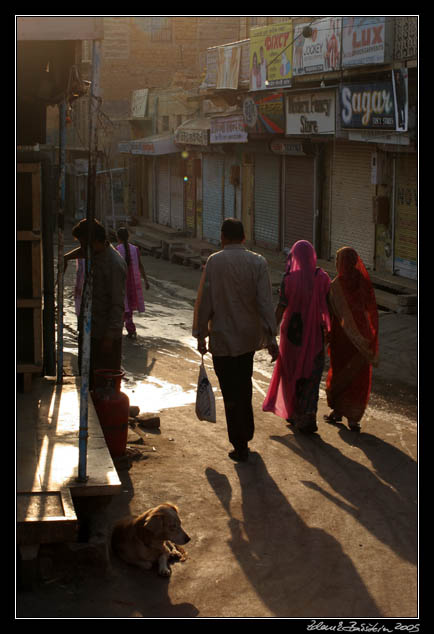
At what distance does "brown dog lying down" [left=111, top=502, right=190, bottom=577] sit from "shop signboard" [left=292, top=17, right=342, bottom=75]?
1412 cm

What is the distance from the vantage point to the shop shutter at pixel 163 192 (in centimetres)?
3394

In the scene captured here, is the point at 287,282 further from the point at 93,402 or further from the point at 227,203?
the point at 227,203

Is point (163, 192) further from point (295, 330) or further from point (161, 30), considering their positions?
point (295, 330)

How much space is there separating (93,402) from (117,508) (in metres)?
1.09

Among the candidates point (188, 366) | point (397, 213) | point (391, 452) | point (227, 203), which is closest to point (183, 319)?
point (188, 366)

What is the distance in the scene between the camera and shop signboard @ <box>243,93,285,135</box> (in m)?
21.3

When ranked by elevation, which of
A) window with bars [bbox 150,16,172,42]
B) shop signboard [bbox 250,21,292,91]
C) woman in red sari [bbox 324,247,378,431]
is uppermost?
window with bars [bbox 150,16,172,42]

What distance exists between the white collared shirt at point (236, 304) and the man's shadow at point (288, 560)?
110 centimetres

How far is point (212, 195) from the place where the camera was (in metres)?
28.8

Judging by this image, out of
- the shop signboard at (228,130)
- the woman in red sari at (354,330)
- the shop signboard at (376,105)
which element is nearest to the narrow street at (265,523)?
the woman in red sari at (354,330)

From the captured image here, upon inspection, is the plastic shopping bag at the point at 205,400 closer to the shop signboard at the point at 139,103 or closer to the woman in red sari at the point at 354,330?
the woman in red sari at the point at 354,330

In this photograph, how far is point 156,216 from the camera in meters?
35.4

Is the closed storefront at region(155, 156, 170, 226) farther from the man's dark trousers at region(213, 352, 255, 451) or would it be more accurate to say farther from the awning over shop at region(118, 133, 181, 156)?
the man's dark trousers at region(213, 352, 255, 451)

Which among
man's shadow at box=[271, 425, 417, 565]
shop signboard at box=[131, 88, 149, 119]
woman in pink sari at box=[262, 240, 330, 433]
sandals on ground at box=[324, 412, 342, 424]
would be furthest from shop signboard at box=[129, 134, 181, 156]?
man's shadow at box=[271, 425, 417, 565]
